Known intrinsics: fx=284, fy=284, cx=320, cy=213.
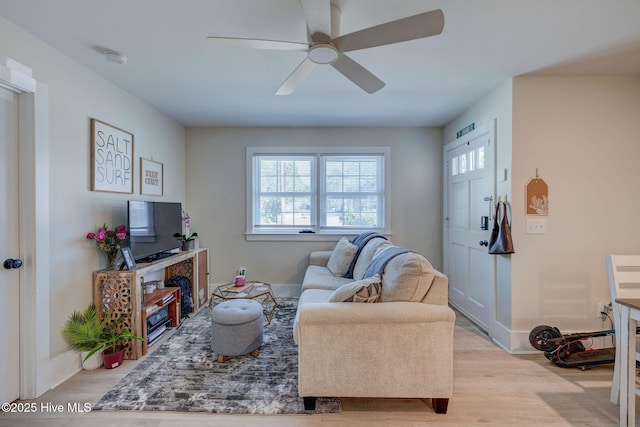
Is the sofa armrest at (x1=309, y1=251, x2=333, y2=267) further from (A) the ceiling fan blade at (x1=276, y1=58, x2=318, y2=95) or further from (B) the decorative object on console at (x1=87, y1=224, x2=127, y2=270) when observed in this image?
(A) the ceiling fan blade at (x1=276, y1=58, x2=318, y2=95)

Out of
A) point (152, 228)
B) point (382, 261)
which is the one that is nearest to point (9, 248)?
point (152, 228)

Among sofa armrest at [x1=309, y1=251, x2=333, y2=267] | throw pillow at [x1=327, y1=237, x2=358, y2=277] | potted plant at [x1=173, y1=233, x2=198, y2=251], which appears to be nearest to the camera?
throw pillow at [x1=327, y1=237, x2=358, y2=277]

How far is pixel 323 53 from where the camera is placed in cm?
163

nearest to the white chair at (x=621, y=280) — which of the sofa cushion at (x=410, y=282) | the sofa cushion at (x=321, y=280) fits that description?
the sofa cushion at (x=410, y=282)

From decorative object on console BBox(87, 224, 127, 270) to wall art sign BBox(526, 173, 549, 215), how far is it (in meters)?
3.61

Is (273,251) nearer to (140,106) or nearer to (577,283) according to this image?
(140,106)

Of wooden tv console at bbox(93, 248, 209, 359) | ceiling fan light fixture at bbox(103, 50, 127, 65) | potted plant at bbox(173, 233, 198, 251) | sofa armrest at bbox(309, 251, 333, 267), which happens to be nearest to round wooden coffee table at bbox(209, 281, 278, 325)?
wooden tv console at bbox(93, 248, 209, 359)

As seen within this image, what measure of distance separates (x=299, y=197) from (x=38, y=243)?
2.82 metres

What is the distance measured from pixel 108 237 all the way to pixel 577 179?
416 cm

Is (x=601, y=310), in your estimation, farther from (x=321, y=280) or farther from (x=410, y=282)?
(x=321, y=280)

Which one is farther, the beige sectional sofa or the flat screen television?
the flat screen television

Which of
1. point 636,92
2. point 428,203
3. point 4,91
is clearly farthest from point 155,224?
point 636,92

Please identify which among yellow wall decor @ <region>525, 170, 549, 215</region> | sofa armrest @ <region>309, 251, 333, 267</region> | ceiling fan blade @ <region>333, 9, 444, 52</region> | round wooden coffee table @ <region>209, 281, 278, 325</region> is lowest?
round wooden coffee table @ <region>209, 281, 278, 325</region>

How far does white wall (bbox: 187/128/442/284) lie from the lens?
13.5ft
